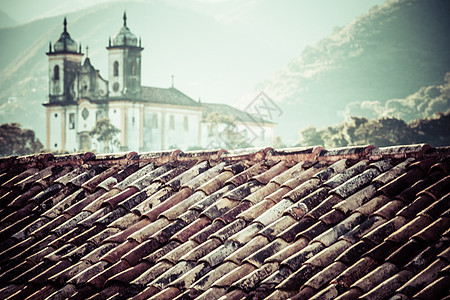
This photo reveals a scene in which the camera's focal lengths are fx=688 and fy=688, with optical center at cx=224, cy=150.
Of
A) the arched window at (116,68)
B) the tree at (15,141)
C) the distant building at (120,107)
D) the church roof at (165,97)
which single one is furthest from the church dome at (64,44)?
the tree at (15,141)

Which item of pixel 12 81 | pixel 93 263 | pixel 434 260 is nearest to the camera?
pixel 434 260

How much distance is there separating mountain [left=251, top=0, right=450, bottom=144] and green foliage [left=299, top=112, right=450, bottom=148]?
225 ft

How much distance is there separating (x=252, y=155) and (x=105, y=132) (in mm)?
62400

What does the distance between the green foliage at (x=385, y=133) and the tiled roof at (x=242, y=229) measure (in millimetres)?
59170

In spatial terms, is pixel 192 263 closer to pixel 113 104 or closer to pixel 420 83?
pixel 113 104

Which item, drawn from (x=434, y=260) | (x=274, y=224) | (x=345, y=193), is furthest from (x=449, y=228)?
(x=274, y=224)

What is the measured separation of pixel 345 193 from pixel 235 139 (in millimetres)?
67385

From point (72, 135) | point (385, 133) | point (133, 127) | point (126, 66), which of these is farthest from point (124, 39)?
point (385, 133)

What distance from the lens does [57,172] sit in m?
5.72

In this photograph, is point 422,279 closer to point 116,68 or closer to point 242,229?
point 242,229

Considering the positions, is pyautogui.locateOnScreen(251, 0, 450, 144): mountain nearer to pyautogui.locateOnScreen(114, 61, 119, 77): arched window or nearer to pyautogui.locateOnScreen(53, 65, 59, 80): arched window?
pyautogui.locateOnScreen(53, 65, 59, 80): arched window

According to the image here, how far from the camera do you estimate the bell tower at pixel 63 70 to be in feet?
240

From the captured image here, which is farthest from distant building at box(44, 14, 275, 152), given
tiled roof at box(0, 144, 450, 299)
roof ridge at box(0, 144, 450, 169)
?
tiled roof at box(0, 144, 450, 299)

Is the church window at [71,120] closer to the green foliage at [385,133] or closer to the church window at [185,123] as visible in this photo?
the church window at [185,123]
